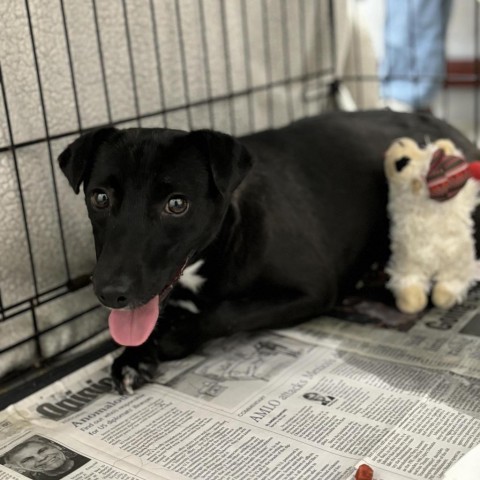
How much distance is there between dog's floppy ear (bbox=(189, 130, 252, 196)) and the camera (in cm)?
138

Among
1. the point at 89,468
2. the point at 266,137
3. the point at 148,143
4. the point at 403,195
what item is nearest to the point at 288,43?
the point at 266,137

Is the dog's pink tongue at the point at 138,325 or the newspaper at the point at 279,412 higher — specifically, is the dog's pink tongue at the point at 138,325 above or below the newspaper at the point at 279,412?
above

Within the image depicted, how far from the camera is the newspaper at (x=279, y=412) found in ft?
3.90

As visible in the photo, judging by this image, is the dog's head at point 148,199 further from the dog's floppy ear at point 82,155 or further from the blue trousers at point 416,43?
the blue trousers at point 416,43

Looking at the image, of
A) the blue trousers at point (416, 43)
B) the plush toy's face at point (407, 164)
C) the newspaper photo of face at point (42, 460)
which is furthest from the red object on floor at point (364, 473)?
the blue trousers at point (416, 43)

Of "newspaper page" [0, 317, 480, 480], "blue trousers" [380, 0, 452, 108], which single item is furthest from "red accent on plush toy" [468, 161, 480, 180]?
"blue trousers" [380, 0, 452, 108]

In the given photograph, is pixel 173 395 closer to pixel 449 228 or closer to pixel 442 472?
pixel 442 472

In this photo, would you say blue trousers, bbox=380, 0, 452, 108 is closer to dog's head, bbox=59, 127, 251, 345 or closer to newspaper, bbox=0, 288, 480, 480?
newspaper, bbox=0, 288, 480, 480

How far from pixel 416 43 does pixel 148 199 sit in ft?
7.51

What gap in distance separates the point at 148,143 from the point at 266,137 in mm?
549

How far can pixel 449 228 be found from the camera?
5.64 feet

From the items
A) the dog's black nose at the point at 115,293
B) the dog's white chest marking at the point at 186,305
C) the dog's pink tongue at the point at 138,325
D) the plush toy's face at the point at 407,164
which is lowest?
the dog's white chest marking at the point at 186,305

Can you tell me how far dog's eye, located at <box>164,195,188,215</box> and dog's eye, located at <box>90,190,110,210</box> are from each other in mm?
123

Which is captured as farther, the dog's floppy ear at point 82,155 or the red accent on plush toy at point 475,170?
the red accent on plush toy at point 475,170
